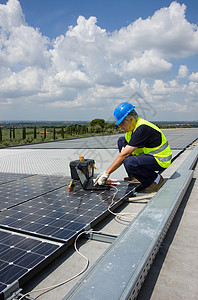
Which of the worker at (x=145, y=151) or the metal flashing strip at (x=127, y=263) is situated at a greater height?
the worker at (x=145, y=151)

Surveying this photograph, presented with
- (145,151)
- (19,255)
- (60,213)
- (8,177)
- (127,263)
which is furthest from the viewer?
(8,177)

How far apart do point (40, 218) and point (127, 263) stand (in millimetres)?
1389

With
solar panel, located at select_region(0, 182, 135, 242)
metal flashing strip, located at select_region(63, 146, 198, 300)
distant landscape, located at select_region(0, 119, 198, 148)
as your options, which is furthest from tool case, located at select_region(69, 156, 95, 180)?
distant landscape, located at select_region(0, 119, 198, 148)

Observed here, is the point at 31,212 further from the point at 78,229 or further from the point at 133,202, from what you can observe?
the point at 133,202

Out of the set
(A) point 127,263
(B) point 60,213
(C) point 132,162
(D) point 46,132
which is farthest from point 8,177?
(D) point 46,132

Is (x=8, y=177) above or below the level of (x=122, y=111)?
below

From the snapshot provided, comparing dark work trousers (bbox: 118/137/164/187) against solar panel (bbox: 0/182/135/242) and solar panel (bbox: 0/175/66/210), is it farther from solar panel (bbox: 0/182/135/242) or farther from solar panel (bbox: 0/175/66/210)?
solar panel (bbox: 0/175/66/210)

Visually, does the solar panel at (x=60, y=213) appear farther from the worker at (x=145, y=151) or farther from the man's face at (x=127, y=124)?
the man's face at (x=127, y=124)

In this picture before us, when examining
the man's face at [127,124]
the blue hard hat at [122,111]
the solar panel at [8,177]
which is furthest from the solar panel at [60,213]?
the solar panel at [8,177]

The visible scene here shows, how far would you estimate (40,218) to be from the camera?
109 inches

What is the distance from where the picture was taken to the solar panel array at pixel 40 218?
195 cm

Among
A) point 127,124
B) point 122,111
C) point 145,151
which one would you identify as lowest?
point 145,151

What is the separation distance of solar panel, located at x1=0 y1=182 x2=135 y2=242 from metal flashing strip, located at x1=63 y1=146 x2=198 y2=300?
588mm

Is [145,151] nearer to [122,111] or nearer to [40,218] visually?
[122,111]
